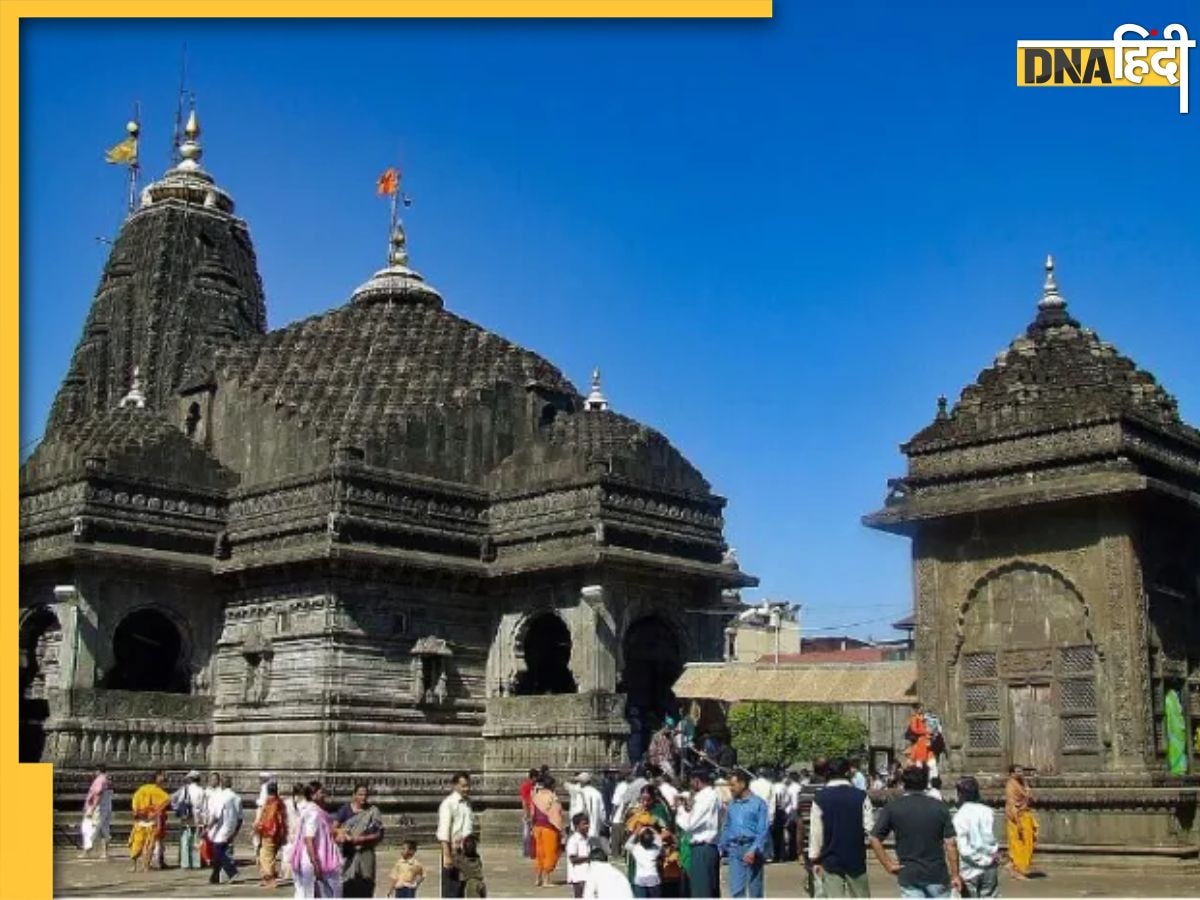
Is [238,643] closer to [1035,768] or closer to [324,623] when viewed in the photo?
[324,623]

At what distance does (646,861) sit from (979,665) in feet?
25.4

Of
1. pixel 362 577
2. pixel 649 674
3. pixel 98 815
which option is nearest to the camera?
pixel 98 815

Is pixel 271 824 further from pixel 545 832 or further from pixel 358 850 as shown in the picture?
pixel 358 850

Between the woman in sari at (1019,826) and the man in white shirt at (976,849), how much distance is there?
5.94m

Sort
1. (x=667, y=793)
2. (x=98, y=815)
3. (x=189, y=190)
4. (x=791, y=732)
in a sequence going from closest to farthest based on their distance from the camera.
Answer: (x=667, y=793) → (x=98, y=815) → (x=189, y=190) → (x=791, y=732)

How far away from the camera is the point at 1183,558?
818 inches

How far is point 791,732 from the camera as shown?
6531 cm

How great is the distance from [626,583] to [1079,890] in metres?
14.4

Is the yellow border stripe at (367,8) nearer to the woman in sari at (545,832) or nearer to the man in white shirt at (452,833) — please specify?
the man in white shirt at (452,833)

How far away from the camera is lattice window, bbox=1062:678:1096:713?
19609mm

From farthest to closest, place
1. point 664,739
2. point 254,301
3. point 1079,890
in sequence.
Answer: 1. point 254,301
2. point 664,739
3. point 1079,890

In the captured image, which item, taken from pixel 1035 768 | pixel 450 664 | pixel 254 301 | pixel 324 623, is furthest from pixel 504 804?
pixel 254 301

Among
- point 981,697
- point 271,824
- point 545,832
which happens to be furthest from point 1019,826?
point 271,824

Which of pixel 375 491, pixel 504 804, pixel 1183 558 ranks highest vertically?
pixel 375 491
